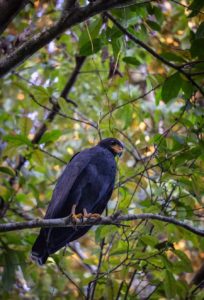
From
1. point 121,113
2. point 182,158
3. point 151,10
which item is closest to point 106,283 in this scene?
point 182,158

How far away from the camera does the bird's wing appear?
12.6ft

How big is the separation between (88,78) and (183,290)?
3.01m

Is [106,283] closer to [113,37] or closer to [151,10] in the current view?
[113,37]

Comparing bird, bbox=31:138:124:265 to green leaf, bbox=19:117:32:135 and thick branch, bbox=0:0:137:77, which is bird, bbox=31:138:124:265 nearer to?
green leaf, bbox=19:117:32:135

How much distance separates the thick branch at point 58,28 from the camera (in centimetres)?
259

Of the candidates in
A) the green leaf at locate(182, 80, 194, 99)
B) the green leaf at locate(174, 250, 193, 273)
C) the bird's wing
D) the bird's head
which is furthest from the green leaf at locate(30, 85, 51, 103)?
the green leaf at locate(174, 250, 193, 273)

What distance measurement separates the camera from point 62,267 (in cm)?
380

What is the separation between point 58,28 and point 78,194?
173cm

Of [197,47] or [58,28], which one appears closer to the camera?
[58,28]

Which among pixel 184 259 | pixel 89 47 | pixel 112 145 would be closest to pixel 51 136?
pixel 112 145

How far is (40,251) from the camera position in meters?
3.76

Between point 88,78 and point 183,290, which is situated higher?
point 88,78

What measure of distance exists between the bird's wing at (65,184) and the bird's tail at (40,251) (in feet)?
0.59

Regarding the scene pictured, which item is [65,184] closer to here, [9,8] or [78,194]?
[78,194]
